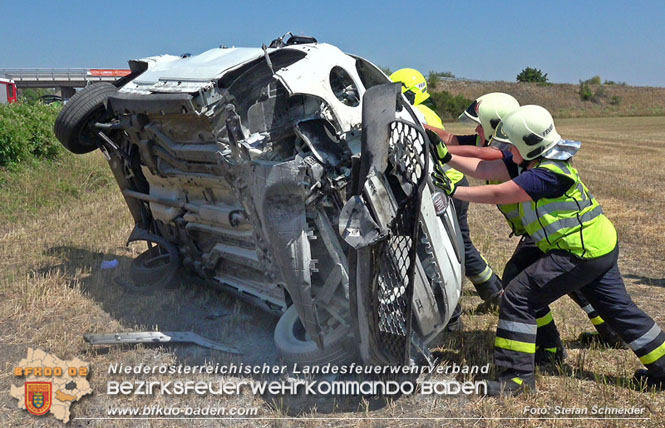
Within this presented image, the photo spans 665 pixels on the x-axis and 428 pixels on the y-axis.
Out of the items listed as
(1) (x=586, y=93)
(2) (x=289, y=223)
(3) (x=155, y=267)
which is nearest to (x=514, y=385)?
(2) (x=289, y=223)

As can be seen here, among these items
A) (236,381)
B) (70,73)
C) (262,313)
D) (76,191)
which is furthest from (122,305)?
(70,73)

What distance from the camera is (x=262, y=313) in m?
4.60

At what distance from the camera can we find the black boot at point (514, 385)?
10.8 ft

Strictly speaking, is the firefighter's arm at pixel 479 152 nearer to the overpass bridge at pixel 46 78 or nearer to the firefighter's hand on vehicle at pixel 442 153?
the firefighter's hand on vehicle at pixel 442 153

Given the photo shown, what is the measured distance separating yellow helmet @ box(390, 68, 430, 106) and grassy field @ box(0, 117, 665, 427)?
5.72 feet

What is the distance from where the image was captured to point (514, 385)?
130 inches

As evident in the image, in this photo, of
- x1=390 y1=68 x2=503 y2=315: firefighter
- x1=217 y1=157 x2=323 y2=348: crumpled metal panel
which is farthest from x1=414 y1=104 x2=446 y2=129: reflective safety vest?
x1=217 y1=157 x2=323 y2=348: crumpled metal panel

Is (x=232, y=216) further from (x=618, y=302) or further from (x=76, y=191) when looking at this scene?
(x=76, y=191)

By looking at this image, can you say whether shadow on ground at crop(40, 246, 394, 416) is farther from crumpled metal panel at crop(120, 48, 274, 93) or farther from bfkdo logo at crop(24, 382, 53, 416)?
crumpled metal panel at crop(120, 48, 274, 93)

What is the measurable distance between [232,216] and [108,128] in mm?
1715

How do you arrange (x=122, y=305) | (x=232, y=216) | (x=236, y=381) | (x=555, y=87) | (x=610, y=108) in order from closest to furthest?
(x=236, y=381) < (x=232, y=216) < (x=122, y=305) < (x=610, y=108) < (x=555, y=87)

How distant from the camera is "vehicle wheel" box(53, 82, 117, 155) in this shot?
17.4ft

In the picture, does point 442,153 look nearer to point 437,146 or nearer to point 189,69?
point 437,146

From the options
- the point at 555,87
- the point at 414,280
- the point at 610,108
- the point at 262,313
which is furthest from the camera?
the point at 555,87
